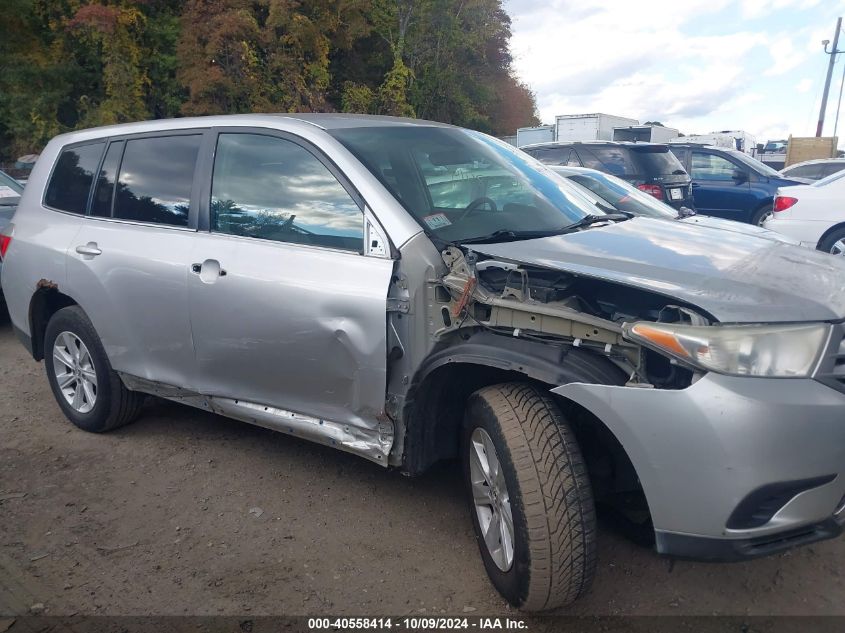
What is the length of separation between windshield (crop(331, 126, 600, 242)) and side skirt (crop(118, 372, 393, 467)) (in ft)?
3.05

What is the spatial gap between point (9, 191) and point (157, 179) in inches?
209

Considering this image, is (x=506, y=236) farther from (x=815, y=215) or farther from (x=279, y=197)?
(x=815, y=215)

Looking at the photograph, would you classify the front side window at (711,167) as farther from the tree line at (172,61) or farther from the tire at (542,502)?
the tree line at (172,61)

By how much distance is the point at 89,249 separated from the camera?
13.5 feet

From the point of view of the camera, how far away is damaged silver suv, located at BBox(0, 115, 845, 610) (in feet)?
7.40

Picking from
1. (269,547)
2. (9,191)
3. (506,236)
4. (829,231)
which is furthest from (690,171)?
(269,547)

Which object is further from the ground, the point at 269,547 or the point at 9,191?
the point at 9,191

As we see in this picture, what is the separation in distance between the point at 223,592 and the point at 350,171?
6.04 ft

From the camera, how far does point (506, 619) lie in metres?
2.68

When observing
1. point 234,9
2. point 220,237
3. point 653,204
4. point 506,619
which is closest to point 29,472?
point 220,237

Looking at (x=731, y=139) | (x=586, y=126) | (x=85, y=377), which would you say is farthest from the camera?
(x=731, y=139)

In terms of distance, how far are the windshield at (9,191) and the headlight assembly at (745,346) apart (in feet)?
24.9

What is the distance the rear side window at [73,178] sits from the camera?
4.37 meters

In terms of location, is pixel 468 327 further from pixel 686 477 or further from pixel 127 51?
pixel 127 51
